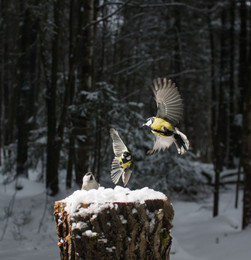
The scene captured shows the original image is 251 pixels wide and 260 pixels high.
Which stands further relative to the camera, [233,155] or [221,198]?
[233,155]

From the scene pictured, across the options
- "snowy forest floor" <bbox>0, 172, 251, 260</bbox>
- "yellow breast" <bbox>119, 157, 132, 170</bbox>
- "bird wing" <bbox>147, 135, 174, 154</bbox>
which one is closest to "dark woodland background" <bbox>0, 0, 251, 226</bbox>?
"snowy forest floor" <bbox>0, 172, 251, 260</bbox>

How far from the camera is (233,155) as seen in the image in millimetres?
14359

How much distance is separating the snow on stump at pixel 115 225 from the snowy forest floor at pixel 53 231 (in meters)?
3.08

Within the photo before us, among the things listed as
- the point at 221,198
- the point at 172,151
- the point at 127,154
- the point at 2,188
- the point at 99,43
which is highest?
the point at 99,43

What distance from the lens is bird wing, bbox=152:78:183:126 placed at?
76.1 inches

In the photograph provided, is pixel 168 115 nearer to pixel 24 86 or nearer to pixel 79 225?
pixel 79 225

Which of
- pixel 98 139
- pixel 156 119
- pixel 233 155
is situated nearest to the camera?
pixel 156 119

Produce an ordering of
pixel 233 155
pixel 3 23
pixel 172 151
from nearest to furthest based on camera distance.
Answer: pixel 172 151, pixel 3 23, pixel 233 155

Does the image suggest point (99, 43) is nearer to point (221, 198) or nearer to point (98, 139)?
point (98, 139)

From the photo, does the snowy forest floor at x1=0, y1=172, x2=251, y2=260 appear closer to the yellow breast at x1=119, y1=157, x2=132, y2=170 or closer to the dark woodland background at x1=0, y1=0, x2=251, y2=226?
the dark woodland background at x1=0, y1=0, x2=251, y2=226

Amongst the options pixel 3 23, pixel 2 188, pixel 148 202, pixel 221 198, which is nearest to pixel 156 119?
pixel 148 202

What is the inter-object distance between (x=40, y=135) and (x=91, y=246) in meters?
7.43

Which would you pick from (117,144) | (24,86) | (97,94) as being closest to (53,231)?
(97,94)

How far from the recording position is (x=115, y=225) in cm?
213
